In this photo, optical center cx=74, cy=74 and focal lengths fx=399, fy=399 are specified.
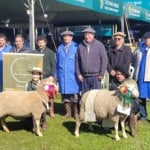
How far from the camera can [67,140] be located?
6559mm

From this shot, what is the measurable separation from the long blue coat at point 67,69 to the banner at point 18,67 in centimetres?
50

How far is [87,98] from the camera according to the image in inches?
259

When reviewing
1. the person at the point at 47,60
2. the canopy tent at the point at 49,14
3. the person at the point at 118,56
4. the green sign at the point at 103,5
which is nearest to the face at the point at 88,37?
the person at the point at 118,56

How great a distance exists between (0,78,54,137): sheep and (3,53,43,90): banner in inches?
45.5

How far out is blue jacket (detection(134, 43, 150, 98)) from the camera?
25.3ft

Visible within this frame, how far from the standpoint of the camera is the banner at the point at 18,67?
771 cm

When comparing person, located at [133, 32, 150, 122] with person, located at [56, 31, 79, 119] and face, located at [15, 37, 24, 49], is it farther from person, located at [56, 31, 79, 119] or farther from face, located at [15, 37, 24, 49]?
face, located at [15, 37, 24, 49]

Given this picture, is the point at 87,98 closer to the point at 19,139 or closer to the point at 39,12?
the point at 19,139

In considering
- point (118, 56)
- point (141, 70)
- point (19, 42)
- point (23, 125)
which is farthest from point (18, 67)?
point (141, 70)

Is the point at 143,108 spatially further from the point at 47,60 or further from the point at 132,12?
the point at 132,12

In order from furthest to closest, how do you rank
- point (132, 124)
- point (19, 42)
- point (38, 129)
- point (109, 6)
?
point (109, 6)
point (19, 42)
point (132, 124)
point (38, 129)

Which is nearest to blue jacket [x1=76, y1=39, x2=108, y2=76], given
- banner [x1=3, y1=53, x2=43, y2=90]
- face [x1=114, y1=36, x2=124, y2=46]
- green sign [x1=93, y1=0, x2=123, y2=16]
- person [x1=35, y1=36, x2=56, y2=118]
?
face [x1=114, y1=36, x2=124, y2=46]

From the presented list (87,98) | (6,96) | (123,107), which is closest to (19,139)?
(6,96)

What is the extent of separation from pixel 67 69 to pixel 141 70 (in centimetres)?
147
